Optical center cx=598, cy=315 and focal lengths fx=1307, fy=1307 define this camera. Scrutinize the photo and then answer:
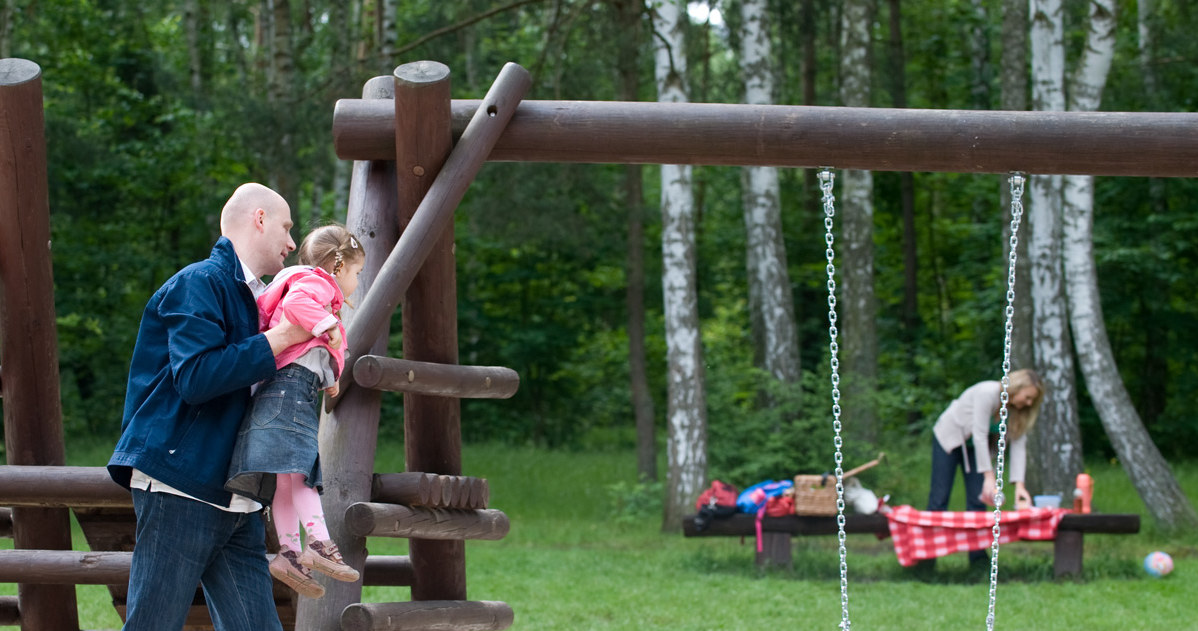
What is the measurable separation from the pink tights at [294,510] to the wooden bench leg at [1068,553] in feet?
22.0

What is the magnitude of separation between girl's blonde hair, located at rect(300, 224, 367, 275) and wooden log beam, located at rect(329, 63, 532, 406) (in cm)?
56

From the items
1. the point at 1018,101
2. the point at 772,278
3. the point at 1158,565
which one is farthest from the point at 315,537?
the point at 1018,101

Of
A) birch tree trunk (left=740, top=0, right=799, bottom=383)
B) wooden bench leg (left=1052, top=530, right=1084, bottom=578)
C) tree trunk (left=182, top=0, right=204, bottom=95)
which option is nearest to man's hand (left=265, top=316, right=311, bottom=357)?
wooden bench leg (left=1052, top=530, right=1084, bottom=578)

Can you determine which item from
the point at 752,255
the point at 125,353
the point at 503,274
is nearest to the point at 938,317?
the point at 503,274

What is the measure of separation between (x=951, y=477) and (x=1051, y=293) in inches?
143

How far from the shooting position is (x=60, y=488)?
4609 mm

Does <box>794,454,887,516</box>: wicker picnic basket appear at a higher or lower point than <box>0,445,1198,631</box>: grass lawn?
higher

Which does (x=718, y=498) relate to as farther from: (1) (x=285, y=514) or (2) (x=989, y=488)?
(1) (x=285, y=514)

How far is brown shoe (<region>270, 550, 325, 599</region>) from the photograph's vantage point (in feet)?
12.0

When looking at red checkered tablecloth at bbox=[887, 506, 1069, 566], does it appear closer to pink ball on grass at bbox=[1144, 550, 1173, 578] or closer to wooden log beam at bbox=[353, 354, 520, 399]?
pink ball on grass at bbox=[1144, 550, 1173, 578]

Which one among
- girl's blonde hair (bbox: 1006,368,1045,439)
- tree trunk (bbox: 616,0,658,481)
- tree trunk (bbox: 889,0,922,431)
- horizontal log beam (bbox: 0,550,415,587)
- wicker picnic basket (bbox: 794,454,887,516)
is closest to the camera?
horizontal log beam (bbox: 0,550,415,587)

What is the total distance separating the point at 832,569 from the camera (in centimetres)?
954

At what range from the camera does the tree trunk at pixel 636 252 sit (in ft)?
45.4

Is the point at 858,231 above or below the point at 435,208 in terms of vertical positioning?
above
